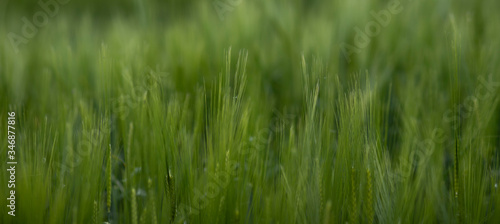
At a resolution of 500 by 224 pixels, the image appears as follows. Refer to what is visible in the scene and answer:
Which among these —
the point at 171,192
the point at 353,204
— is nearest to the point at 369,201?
the point at 353,204

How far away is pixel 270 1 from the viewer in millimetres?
1190

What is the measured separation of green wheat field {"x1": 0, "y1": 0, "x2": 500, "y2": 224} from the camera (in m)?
0.59

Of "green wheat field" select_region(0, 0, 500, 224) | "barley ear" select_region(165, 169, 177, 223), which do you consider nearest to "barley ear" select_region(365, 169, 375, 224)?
"green wheat field" select_region(0, 0, 500, 224)

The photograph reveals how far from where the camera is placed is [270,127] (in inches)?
32.7

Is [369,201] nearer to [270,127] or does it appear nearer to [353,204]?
[353,204]

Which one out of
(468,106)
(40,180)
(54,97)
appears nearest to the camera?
(40,180)

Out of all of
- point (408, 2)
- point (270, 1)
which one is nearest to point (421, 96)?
point (408, 2)

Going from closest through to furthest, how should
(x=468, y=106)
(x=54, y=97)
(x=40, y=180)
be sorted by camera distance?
(x=40, y=180), (x=468, y=106), (x=54, y=97)

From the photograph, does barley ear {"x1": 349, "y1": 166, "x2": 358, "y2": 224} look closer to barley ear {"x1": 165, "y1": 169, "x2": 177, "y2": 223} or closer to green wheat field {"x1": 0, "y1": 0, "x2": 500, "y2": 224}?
green wheat field {"x1": 0, "y1": 0, "x2": 500, "y2": 224}

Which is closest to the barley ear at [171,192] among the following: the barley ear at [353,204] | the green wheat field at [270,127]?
the green wheat field at [270,127]

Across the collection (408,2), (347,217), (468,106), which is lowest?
(347,217)

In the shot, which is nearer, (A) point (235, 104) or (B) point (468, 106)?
(A) point (235, 104)

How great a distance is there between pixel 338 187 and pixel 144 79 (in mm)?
378

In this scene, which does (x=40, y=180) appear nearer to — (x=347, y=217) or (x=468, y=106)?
(x=347, y=217)
